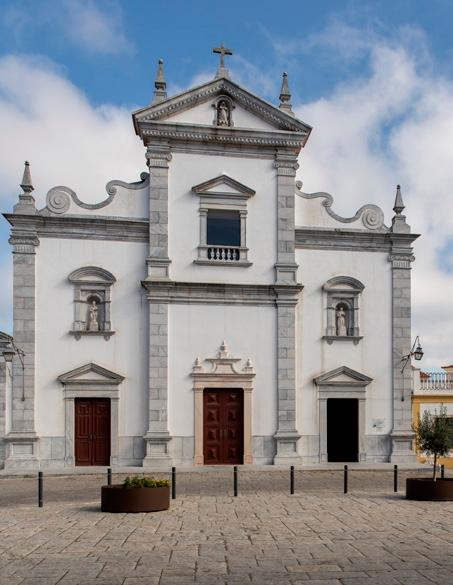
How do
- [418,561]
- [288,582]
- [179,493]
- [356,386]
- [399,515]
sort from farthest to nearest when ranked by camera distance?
[356,386] → [179,493] → [399,515] → [418,561] → [288,582]

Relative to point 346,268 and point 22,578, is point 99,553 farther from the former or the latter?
point 346,268

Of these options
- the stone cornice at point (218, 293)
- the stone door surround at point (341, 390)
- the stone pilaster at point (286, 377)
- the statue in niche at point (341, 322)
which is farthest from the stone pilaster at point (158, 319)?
the statue in niche at point (341, 322)

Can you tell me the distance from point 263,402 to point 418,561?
13.4 metres

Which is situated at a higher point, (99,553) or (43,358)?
(43,358)

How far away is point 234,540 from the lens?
11.1 metres

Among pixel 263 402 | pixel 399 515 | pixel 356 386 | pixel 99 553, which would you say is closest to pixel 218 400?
pixel 263 402

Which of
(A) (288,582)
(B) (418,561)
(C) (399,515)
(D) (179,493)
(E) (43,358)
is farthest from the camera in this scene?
(E) (43,358)

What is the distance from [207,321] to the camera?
2303 cm

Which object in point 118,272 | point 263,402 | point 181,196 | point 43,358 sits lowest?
point 263,402

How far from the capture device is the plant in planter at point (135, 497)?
44.3 ft

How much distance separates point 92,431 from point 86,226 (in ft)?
22.6

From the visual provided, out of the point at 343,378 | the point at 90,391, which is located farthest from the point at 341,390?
the point at 90,391

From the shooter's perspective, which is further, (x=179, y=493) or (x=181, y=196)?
(x=181, y=196)

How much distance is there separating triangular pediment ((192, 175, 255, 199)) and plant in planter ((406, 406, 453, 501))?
1012cm
